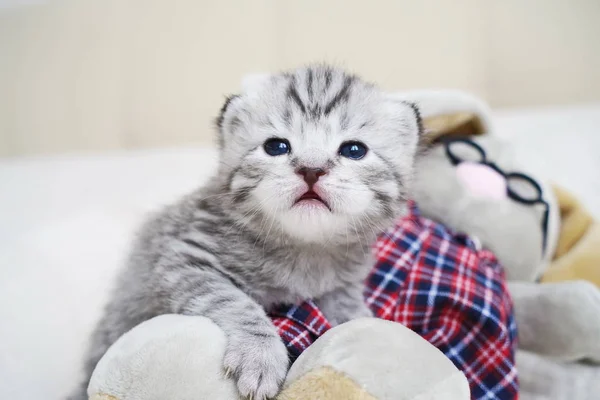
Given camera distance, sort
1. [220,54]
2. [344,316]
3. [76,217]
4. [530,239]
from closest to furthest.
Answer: [344,316] → [530,239] → [76,217] → [220,54]

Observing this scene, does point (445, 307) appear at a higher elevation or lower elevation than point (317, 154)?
lower

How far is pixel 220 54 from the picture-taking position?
1986 mm

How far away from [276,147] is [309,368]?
33 centimetres

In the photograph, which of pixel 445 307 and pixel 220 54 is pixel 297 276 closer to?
pixel 445 307

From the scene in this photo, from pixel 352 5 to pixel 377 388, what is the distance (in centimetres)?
170

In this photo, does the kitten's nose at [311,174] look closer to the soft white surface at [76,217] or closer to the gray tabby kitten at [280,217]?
the gray tabby kitten at [280,217]

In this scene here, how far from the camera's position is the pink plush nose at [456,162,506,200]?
1063 mm

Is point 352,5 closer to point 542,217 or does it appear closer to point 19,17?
point 542,217

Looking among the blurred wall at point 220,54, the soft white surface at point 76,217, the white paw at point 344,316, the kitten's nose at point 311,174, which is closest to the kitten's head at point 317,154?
the kitten's nose at point 311,174

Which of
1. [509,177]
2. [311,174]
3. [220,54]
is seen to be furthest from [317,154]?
[220,54]

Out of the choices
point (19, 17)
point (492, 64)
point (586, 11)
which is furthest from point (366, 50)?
point (19, 17)

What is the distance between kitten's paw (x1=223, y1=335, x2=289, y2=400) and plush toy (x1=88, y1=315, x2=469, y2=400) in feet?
0.04

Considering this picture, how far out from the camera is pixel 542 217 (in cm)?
109

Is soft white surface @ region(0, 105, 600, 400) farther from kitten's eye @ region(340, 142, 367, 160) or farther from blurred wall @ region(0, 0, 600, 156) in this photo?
kitten's eye @ region(340, 142, 367, 160)
